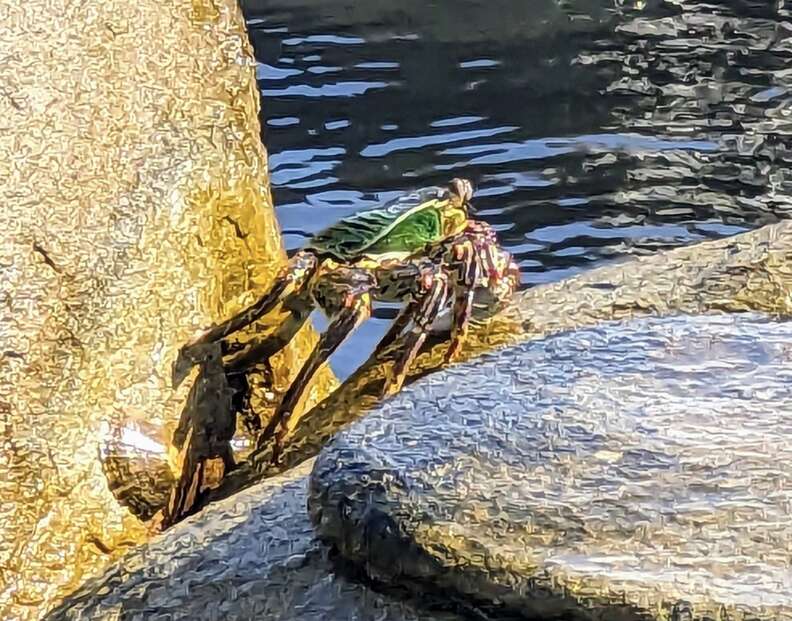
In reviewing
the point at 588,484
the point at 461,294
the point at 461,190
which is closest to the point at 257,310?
the point at 461,294

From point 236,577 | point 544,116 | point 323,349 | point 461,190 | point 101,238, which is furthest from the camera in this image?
point 544,116

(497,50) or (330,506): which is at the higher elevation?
(330,506)

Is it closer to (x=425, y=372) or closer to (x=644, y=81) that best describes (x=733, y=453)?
(x=425, y=372)

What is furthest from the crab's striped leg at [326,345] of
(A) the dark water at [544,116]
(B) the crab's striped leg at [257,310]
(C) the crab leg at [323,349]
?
(A) the dark water at [544,116]

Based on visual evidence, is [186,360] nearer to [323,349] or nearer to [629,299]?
[323,349]

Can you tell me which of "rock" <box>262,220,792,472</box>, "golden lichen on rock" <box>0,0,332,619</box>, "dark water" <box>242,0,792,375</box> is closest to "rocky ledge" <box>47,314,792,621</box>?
"golden lichen on rock" <box>0,0,332,619</box>

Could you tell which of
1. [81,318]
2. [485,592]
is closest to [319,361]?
[81,318]
